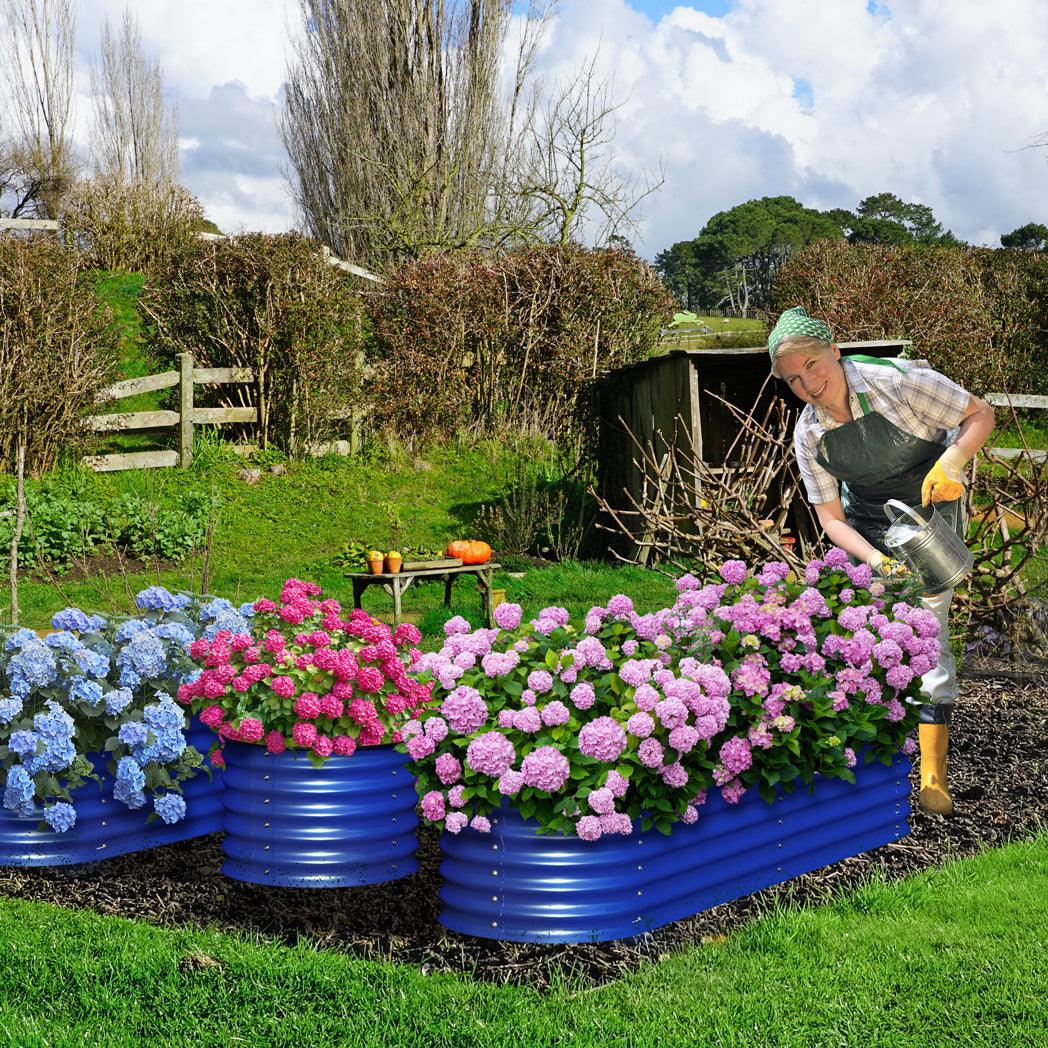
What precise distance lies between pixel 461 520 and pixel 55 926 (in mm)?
9734

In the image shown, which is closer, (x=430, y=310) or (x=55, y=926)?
(x=55, y=926)

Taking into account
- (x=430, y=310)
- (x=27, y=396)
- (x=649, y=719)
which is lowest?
(x=649, y=719)

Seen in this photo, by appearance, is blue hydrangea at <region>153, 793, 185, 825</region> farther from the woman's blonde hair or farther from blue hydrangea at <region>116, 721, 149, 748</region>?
the woman's blonde hair

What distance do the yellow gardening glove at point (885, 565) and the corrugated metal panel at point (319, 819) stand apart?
176 centimetres

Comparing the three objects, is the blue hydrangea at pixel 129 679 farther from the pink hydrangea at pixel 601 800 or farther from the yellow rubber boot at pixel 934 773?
the yellow rubber boot at pixel 934 773

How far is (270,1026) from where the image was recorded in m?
3.02

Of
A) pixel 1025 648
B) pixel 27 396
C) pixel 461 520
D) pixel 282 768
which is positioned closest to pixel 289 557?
pixel 461 520

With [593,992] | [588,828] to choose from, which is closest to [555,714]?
[588,828]

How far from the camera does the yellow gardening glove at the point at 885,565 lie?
14.0 feet

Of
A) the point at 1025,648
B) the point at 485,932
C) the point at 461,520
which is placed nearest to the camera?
the point at 485,932

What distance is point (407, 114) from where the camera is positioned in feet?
70.7

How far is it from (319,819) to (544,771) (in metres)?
0.98

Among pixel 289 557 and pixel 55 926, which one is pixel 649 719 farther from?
pixel 289 557

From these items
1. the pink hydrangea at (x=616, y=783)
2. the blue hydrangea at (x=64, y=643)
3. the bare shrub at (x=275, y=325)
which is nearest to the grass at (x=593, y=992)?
the pink hydrangea at (x=616, y=783)
